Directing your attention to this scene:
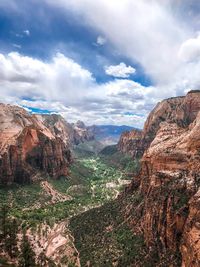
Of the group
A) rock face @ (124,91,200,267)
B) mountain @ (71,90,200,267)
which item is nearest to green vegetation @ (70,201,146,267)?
mountain @ (71,90,200,267)

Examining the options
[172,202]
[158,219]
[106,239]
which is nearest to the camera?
[172,202]

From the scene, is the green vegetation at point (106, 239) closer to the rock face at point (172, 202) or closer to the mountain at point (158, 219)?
the mountain at point (158, 219)

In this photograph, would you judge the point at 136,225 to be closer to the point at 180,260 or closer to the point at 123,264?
the point at 123,264

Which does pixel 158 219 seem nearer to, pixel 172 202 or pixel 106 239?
pixel 172 202

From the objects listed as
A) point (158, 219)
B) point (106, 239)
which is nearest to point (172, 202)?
point (158, 219)

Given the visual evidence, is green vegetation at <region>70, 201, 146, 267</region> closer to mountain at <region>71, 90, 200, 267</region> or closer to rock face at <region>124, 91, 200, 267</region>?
mountain at <region>71, 90, 200, 267</region>

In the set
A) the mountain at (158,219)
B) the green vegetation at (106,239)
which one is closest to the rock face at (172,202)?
the mountain at (158,219)

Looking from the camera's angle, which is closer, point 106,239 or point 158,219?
point 158,219

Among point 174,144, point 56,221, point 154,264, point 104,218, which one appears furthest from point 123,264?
point 56,221

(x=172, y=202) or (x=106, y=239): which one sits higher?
(x=172, y=202)
